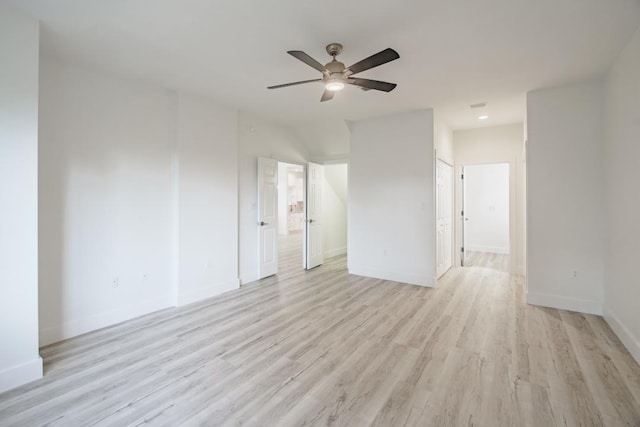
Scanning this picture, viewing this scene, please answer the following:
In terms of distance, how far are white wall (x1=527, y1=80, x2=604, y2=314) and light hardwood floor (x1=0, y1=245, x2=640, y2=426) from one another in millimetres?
395

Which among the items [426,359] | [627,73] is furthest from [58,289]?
[627,73]

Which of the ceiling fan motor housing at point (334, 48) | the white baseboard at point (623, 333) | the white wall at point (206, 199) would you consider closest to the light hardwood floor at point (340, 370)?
the white baseboard at point (623, 333)

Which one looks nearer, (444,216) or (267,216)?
(267,216)

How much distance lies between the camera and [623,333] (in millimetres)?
2926

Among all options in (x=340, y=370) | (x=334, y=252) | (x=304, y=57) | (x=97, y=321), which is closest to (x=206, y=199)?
(x=97, y=321)

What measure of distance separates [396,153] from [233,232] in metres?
3.12

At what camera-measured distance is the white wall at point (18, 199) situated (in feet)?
7.43

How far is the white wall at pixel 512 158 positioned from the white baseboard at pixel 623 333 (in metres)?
2.19

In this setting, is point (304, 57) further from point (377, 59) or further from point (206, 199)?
point (206, 199)

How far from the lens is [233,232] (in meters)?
4.83

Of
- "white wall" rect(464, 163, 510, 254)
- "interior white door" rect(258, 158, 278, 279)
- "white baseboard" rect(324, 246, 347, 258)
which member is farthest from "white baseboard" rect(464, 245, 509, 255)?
"interior white door" rect(258, 158, 278, 279)

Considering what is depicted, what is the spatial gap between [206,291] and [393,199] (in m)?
3.43

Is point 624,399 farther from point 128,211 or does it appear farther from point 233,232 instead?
point 128,211

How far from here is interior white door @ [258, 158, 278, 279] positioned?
530 centimetres
